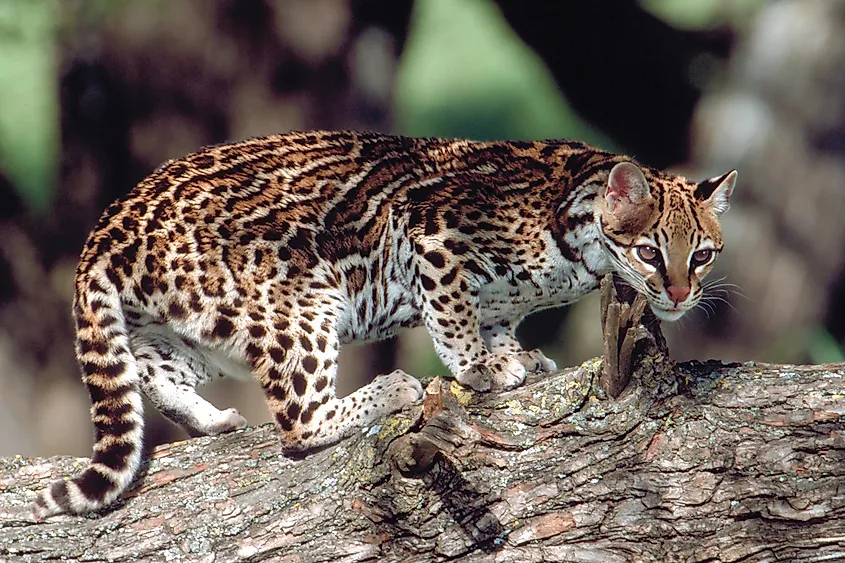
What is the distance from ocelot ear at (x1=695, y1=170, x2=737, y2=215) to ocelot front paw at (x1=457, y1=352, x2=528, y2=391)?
4.93 feet

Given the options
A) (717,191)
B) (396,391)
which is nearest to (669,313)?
(717,191)

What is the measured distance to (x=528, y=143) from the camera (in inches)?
289

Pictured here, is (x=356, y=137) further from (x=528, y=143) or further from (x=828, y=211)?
(x=828, y=211)

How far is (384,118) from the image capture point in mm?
11211

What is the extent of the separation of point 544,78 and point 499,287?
8047 millimetres

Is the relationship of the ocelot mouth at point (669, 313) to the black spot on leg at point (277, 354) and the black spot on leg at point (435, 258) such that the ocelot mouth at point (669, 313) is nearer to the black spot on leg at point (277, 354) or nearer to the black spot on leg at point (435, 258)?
the black spot on leg at point (435, 258)

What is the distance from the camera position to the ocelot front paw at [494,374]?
6219 mm

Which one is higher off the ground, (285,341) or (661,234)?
(661,234)

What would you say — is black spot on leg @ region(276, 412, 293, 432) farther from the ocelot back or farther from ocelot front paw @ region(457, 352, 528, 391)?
ocelot front paw @ region(457, 352, 528, 391)

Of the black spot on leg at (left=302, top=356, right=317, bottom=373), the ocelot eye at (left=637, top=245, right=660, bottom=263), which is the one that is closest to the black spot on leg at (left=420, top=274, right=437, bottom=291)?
the black spot on leg at (left=302, top=356, right=317, bottom=373)

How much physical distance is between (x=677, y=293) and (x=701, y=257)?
14.0 inches

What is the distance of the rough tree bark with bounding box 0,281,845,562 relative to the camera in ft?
16.5

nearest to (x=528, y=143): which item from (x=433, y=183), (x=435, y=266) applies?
(x=433, y=183)

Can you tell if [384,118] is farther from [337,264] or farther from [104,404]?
[104,404]
